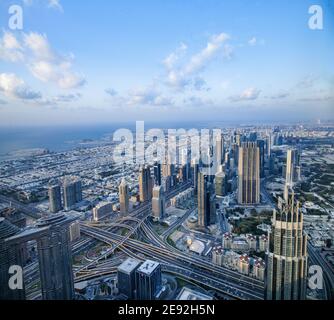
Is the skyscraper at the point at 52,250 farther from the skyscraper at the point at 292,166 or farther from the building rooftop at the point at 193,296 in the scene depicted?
the skyscraper at the point at 292,166

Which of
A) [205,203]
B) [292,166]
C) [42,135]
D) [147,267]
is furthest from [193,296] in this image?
[292,166]

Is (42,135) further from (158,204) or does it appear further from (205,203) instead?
(205,203)

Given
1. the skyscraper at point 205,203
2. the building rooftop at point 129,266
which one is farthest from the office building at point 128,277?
the skyscraper at point 205,203

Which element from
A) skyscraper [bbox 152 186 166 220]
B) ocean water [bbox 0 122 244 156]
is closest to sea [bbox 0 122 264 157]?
ocean water [bbox 0 122 244 156]

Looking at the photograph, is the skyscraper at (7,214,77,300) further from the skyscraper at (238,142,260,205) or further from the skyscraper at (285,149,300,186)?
the skyscraper at (238,142,260,205)
